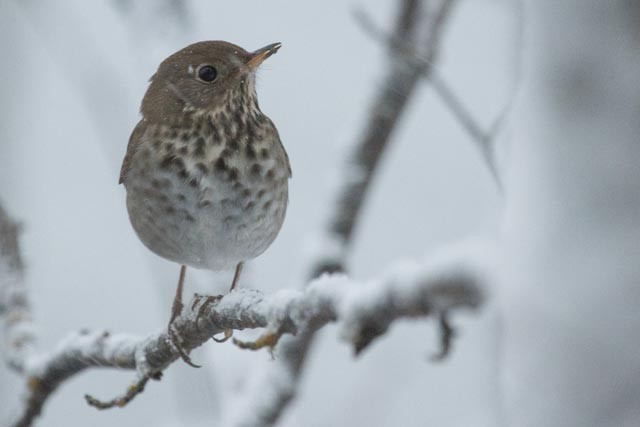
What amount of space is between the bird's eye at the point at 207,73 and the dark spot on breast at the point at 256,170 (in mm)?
416

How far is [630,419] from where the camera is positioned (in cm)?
91

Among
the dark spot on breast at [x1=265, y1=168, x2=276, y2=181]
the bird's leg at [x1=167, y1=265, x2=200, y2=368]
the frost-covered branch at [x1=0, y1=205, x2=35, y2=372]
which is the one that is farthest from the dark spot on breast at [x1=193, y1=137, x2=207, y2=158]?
the frost-covered branch at [x1=0, y1=205, x2=35, y2=372]

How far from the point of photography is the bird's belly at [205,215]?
319 cm

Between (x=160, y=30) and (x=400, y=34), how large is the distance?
127 cm

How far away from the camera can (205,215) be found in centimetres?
321

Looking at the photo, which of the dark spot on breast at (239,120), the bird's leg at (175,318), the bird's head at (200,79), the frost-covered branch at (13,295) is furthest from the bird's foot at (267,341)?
the frost-covered branch at (13,295)

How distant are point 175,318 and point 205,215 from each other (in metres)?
0.53

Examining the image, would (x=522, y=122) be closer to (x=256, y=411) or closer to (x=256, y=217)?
(x=256, y=217)

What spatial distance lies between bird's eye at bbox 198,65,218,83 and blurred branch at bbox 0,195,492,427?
1.01 metres

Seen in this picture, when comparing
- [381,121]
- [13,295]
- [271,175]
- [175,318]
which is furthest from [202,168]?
[381,121]

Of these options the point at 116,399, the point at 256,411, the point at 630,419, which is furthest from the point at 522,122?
the point at 256,411

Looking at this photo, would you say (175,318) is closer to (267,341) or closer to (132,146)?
(267,341)

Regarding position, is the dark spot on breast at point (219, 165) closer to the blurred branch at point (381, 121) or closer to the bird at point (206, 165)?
the bird at point (206, 165)

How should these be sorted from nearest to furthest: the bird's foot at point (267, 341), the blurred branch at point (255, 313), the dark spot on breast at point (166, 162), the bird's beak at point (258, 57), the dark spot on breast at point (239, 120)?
the blurred branch at point (255, 313) < the bird's foot at point (267, 341) < the bird's beak at point (258, 57) < the dark spot on breast at point (166, 162) < the dark spot on breast at point (239, 120)
